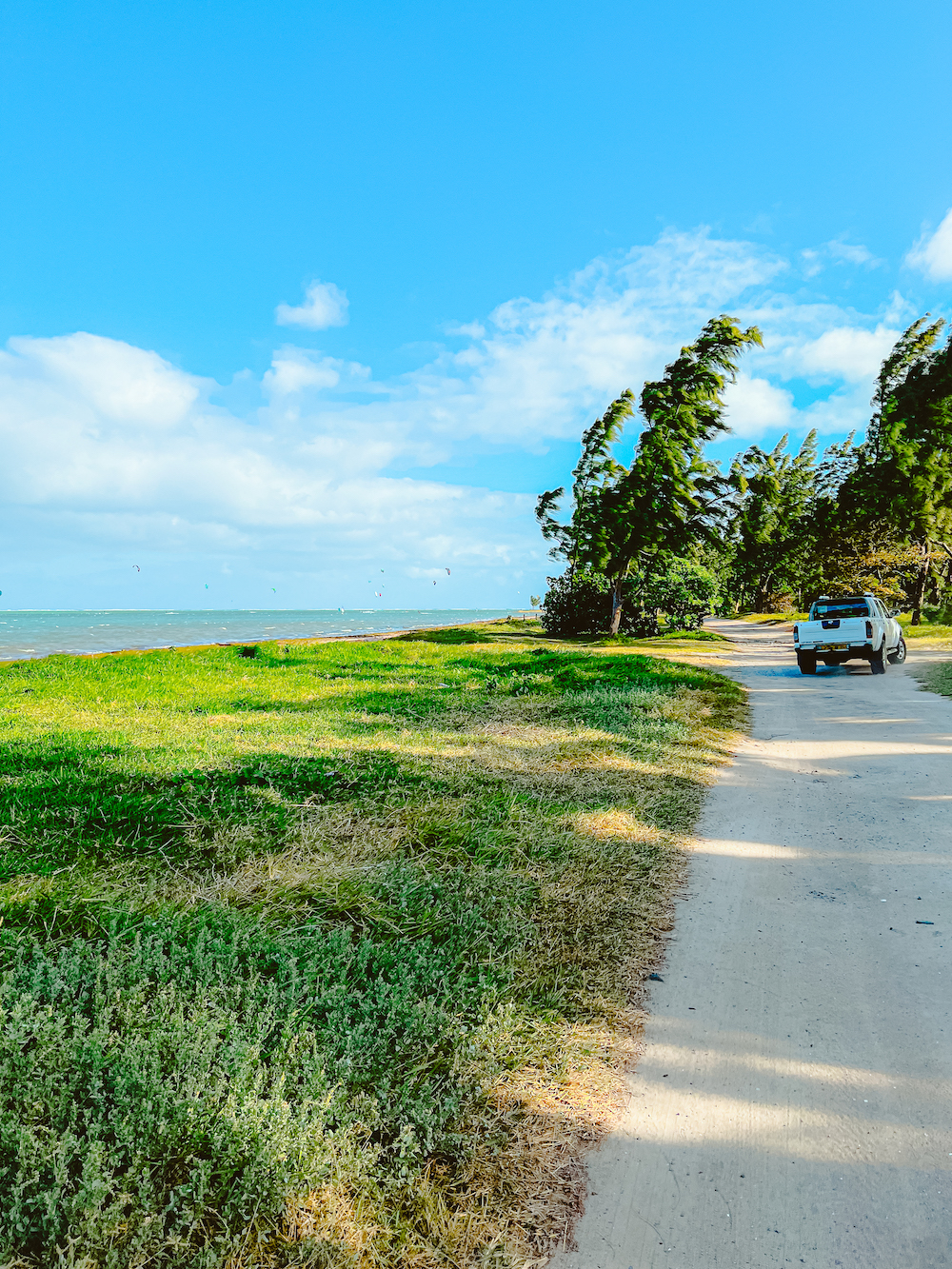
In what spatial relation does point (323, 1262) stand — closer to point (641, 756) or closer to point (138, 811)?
point (138, 811)

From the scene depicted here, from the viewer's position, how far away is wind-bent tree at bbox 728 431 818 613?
29.2m

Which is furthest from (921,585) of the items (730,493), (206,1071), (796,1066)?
(206,1071)

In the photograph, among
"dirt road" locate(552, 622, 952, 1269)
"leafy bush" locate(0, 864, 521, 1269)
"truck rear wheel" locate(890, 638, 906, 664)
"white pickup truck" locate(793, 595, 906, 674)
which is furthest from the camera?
"truck rear wheel" locate(890, 638, 906, 664)

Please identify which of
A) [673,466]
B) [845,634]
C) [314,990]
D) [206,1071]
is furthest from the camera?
[673,466]

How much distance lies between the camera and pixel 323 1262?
80.3 inches

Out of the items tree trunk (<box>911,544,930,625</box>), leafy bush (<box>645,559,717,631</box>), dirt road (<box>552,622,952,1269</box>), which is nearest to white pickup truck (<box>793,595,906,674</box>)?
dirt road (<box>552,622,952,1269</box>)

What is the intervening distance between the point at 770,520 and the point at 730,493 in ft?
9.17

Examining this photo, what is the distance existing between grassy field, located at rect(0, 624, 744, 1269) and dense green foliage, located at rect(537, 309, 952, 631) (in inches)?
931

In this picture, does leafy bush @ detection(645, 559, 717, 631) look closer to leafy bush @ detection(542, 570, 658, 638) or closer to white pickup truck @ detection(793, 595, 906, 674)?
leafy bush @ detection(542, 570, 658, 638)

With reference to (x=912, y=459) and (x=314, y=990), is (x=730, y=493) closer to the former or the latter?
(x=912, y=459)

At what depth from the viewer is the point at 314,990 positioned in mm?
3193

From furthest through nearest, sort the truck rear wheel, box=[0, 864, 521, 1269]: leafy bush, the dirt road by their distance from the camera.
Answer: the truck rear wheel, the dirt road, box=[0, 864, 521, 1269]: leafy bush

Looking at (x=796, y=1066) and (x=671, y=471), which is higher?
(x=671, y=471)

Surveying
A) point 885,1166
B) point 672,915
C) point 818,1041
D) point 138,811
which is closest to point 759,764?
point 672,915
